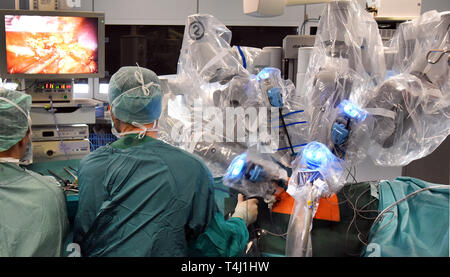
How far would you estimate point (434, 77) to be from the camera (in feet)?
5.51

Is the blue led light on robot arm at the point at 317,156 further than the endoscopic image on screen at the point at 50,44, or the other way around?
the endoscopic image on screen at the point at 50,44

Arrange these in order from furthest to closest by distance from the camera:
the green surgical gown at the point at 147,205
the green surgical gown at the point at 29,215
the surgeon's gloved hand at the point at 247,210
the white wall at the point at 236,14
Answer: the white wall at the point at 236,14, the surgeon's gloved hand at the point at 247,210, the green surgical gown at the point at 147,205, the green surgical gown at the point at 29,215

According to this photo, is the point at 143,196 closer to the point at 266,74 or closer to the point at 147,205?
the point at 147,205

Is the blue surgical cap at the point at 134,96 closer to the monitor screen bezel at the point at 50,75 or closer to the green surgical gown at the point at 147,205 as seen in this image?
the green surgical gown at the point at 147,205

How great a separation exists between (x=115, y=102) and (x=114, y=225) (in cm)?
47

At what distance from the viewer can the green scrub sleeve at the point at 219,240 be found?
61.1 inches

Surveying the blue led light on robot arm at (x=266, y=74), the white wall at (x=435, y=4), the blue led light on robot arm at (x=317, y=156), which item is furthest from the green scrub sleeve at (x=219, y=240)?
the white wall at (x=435, y=4)

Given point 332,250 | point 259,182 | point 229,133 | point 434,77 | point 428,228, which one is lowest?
point 332,250

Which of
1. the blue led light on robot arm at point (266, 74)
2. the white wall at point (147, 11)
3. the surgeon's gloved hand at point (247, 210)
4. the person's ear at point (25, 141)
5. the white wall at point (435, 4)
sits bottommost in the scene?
the surgeon's gloved hand at point (247, 210)

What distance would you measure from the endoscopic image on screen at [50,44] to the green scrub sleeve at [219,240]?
165 cm

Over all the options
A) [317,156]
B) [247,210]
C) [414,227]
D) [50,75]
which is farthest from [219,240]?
[50,75]

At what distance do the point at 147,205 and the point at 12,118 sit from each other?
0.57 metres
